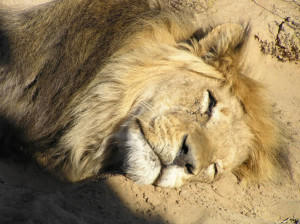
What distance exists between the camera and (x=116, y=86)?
298 centimetres

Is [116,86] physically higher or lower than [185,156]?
higher

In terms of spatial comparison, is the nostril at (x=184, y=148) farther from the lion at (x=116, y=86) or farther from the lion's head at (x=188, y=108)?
the lion at (x=116, y=86)

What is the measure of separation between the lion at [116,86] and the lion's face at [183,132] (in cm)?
1

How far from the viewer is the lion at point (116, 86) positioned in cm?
290

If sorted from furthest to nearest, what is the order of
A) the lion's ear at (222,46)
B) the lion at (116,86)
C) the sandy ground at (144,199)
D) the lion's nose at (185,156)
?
the lion's ear at (222,46) < the lion at (116,86) < the lion's nose at (185,156) < the sandy ground at (144,199)

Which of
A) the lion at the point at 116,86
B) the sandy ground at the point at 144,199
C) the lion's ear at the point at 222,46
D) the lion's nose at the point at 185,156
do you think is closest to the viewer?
the sandy ground at the point at 144,199

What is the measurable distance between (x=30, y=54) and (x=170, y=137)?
140 cm

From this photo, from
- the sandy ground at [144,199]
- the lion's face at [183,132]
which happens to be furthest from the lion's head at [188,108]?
the sandy ground at [144,199]

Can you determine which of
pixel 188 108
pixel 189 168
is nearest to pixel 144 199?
pixel 189 168

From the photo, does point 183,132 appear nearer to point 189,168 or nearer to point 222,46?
point 189,168

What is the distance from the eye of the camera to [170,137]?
259cm

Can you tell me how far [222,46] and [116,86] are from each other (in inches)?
34.6

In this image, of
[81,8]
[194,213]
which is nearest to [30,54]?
[81,8]

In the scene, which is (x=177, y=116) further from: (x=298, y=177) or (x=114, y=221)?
(x=298, y=177)
